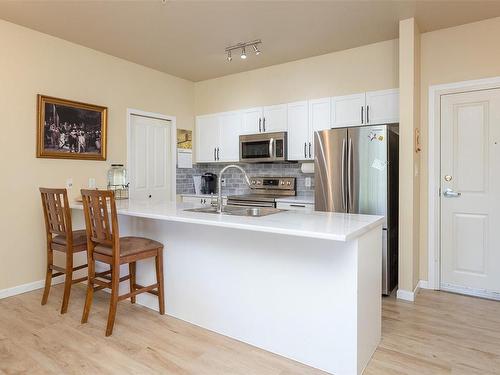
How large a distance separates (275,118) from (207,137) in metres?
1.22

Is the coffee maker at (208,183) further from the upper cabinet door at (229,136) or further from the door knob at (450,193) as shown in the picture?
the door knob at (450,193)

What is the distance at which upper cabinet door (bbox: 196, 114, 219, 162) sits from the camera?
4.99m

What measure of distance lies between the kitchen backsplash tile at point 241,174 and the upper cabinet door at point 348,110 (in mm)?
840

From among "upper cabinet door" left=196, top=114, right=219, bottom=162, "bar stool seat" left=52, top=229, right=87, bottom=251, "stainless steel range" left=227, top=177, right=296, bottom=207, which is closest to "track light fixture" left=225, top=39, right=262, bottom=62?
"upper cabinet door" left=196, top=114, right=219, bottom=162

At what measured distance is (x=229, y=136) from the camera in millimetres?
4824

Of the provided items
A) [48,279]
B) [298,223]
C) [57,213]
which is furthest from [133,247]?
[298,223]

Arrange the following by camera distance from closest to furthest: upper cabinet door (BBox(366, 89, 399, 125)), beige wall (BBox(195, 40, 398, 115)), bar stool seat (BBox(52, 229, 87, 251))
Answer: bar stool seat (BBox(52, 229, 87, 251)) < upper cabinet door (BBox(366, 89, 399, 125)) < beige wall (BBox(195, 40, 398, 115))

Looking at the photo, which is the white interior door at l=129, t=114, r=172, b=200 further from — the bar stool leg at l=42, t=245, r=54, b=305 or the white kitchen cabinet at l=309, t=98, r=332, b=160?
the white kitchen cabinet at l=309, t=98, r=332, b=160

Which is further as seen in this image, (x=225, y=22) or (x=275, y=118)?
(x=275, y=118)

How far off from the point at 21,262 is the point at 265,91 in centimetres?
343

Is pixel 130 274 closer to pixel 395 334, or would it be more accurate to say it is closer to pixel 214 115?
pixel 395 334

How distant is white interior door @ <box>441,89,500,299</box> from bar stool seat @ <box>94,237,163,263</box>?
286 centimetres

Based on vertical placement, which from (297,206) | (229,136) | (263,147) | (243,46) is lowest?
(297,206)

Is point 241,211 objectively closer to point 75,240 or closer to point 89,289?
point 89,289
